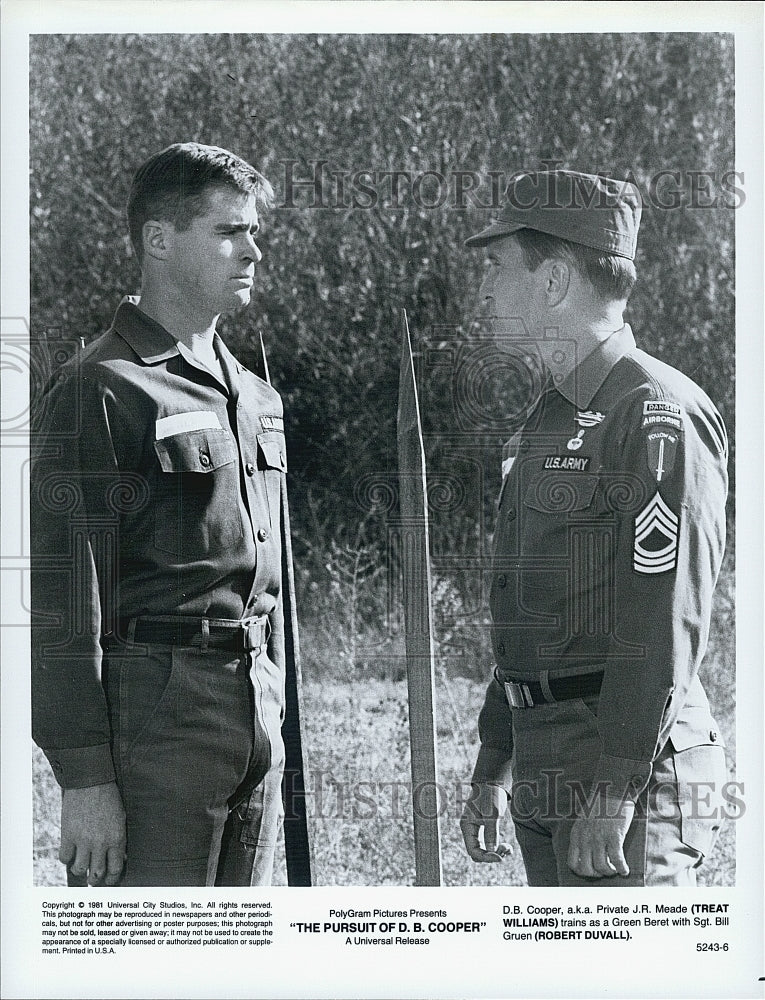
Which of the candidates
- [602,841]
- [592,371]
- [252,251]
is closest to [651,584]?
[592,371]

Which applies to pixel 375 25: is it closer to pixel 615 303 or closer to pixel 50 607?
pixel 615 303

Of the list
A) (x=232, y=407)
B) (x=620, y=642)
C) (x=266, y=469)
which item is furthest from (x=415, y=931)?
(x=232, y=407)

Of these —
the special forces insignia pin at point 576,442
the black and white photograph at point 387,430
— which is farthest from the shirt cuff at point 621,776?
the special forces insignia pin at point 576,442

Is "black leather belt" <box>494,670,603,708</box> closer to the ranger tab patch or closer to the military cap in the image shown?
the ranger tab patch

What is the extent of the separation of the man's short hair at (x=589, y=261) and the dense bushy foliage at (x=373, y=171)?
0.05 metres

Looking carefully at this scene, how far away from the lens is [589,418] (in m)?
2.78

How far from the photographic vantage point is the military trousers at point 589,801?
2756 millimetres

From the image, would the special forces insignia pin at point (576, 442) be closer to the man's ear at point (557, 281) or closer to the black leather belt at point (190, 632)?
the man's ear at point (557, 281)

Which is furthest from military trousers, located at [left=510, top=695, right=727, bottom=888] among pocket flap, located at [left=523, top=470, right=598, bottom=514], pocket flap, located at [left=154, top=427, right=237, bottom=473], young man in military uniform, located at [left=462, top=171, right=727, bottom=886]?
pocket flap, located at [left=154, top=427, right=237, bottom=473]

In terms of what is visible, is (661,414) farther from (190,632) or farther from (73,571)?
(73,571)

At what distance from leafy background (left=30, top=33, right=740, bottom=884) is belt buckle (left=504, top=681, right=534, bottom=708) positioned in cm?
9

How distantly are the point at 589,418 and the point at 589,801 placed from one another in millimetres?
1006

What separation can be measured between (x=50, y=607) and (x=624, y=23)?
2208mm

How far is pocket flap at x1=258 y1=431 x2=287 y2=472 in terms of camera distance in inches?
112
